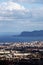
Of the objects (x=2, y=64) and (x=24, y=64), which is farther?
(x=24, y=64)

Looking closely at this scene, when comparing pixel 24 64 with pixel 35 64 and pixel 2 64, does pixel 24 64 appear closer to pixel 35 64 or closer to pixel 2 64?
pixel 35 64

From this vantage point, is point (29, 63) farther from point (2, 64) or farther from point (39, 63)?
point (2, 64)

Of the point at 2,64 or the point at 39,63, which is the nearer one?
the point at 2,64

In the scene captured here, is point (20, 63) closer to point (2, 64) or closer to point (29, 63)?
point (29, 63)

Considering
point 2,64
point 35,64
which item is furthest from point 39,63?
point 2,64

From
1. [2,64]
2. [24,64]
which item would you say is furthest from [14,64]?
[2,64]

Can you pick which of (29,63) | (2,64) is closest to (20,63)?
Answer: (29,63)
